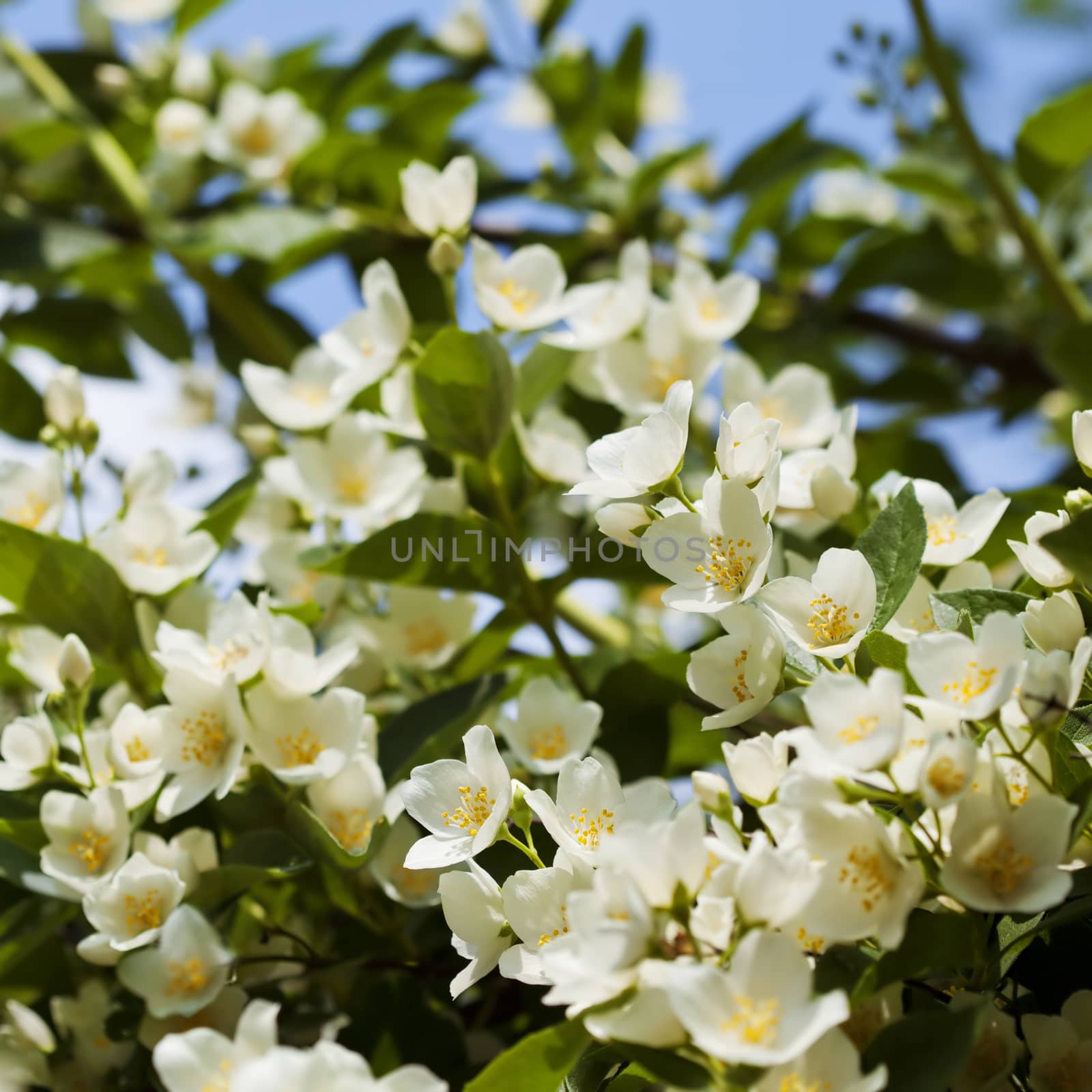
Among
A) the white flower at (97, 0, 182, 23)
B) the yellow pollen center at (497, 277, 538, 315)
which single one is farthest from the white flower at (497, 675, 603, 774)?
the white flower at (97, 0, 182, 23)

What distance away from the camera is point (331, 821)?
1.09 m

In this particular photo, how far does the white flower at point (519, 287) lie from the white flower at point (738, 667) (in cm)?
53

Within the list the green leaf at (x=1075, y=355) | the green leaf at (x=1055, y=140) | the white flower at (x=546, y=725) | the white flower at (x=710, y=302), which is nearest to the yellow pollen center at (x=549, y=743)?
the white flower at (x=546, y=725)

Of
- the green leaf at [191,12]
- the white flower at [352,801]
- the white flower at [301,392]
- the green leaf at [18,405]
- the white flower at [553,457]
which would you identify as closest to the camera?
the white flower at [352,801]

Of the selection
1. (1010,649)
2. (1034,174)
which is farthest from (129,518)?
(1034,174)

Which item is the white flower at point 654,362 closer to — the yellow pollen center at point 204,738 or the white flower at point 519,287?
the white flower at point 519,287

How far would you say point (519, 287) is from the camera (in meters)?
1.33

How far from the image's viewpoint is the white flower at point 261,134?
1977 mm

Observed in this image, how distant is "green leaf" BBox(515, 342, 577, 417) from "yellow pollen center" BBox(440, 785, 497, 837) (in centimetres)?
53

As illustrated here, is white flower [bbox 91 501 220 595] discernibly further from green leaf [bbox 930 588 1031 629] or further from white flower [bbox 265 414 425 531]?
green leaf [bbox 930 588 1031 629]

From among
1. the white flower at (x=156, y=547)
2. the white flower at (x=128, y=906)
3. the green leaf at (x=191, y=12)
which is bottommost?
the white flower at (x=128, y=906)

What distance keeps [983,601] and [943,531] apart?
0.16 m

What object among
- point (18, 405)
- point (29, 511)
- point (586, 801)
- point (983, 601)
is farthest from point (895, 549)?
point (18, 405)

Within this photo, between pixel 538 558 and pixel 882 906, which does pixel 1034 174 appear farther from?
pixel 882 906
